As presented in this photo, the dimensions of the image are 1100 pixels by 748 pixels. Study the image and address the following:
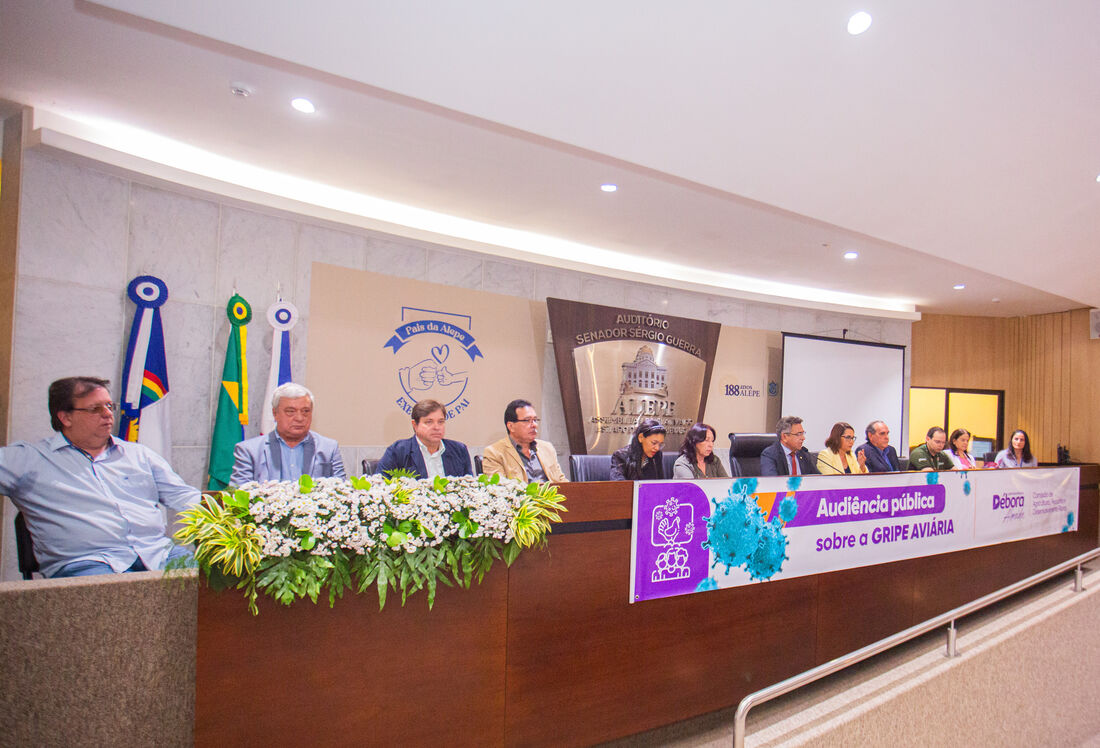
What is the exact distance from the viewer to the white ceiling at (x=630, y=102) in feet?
8.88

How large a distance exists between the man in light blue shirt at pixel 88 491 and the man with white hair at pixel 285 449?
0.46 m

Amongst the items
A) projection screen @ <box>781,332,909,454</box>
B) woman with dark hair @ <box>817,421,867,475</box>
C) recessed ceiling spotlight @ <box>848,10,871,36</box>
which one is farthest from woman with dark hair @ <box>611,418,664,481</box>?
projection screen @ <box>781,332,909,454</box>

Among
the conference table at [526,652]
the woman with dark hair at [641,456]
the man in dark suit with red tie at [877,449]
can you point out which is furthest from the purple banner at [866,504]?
the woman with dark hair at [641,456]

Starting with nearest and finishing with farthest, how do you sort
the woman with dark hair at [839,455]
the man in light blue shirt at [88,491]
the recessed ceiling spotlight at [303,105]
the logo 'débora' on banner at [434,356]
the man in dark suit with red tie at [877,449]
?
1. the man in light blue shirt at [88,491]
2. the recessed ceiling spotlight at [303,105]
3. the woman with dark hair at [839,455]
4. the man in dark suit with red tie at [877,449]
5. the logo 'débora' on banner at [434,356]

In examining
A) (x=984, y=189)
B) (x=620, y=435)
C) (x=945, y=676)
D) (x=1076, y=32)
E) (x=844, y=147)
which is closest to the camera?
(x=945, y=676)

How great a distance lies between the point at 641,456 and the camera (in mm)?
4113

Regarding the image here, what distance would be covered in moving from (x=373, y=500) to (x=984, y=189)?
4.69 metres

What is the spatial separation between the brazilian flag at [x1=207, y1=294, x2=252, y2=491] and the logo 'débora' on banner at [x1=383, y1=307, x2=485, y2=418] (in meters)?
1.11

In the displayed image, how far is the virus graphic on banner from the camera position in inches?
107

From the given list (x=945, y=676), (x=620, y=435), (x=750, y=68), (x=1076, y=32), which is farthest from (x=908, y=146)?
(x=620, y=435)

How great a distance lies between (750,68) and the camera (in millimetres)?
3066

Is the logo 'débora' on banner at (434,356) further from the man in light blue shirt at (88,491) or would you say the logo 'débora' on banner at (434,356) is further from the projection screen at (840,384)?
the projection screen at (840,384)

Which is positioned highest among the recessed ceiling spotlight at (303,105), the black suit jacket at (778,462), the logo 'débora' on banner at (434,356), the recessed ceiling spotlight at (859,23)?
the recessed ceiling spotlight at (859,23)

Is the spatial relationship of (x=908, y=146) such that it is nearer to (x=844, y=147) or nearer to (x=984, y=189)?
(x=844, y=147)
